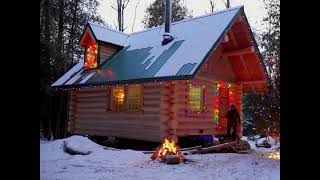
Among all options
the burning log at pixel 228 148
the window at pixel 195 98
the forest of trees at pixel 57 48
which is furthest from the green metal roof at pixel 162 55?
the forest of trees at pixel 57 48

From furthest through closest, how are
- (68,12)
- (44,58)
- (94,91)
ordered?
1. (68,12)
2. (44,58)
3. (94,91)

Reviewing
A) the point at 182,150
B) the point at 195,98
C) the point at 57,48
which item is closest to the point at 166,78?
the point at 195,98

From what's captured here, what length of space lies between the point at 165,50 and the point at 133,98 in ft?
9.12

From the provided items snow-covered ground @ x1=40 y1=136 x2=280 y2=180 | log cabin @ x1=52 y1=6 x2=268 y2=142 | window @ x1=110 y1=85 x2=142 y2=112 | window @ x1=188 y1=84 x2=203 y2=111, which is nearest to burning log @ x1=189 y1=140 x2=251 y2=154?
snow-covered ground @ x1=40 y1=136 x2=280 y2=180

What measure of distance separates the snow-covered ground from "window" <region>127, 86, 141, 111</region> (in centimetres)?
319

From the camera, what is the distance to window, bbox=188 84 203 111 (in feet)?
51.7

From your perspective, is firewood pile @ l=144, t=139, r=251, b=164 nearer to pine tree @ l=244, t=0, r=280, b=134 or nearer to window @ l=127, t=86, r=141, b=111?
pine tree @ l=244, t=0, r=280, b=134

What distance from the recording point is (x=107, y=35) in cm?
2008

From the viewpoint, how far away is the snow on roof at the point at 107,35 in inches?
764
